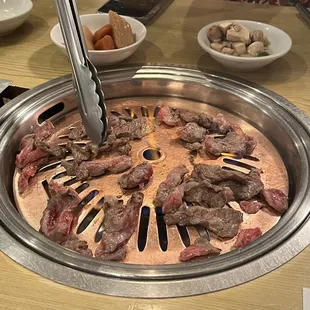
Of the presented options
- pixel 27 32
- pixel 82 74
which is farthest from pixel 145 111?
pixel 82 74

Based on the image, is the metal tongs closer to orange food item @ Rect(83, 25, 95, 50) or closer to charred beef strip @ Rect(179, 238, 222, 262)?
charred beef strip @ Rect(179, 238, 222, 262)

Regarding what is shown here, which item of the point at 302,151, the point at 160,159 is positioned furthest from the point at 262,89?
the point at 160,159

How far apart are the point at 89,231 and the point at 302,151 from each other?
74 centimetres

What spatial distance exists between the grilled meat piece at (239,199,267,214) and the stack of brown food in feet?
2.76

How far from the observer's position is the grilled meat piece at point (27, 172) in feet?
5.42

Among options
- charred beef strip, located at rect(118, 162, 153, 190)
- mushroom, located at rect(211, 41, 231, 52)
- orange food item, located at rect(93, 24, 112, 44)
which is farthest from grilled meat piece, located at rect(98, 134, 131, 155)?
mushroom, located at rect(211, 41, 231, 52)

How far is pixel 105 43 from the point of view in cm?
199

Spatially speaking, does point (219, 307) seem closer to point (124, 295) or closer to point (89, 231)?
point (124, 295)

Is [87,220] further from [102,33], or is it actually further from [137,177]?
[102,33]

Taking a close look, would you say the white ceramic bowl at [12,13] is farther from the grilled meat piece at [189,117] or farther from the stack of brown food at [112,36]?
the grilled meat piece at [189,117]

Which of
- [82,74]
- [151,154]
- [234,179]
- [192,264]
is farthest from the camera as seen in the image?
[151,154]

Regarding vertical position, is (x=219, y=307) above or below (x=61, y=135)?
above

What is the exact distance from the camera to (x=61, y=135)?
191cm

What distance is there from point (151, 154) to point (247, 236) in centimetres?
53
